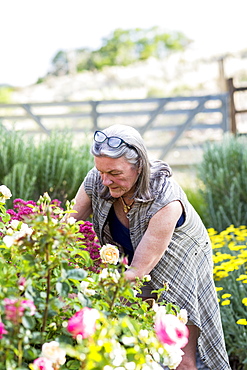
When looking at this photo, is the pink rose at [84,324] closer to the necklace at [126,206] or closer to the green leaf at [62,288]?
the green leaf at [62,288]

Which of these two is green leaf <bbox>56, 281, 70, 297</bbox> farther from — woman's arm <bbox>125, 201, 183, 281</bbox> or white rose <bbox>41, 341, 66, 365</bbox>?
woman's arm <bbox>125, 201, 183, 281</bbox>

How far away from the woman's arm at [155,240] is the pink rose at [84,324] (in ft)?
2.39

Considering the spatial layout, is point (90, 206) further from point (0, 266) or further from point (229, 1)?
point (229, 1)

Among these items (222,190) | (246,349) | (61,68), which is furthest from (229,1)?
(246,349)

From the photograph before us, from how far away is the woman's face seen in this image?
1.93 meters

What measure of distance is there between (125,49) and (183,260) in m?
38.2

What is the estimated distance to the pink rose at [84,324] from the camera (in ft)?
3.82

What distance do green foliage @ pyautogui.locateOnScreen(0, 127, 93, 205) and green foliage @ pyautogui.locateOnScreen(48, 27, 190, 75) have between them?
3316 cm

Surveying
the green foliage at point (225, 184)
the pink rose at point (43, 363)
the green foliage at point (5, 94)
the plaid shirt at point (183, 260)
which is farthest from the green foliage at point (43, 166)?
the green foliage at point (5, 94)

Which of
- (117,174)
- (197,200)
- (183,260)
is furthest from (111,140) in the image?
(197,200)

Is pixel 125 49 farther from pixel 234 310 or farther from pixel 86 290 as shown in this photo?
pixel 86 290

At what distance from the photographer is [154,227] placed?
199 centimetres

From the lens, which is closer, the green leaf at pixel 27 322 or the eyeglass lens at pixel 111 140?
the green leaf at pixel 27 322

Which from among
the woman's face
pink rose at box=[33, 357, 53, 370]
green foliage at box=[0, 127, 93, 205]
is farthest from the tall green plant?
pink rose at box=[33, 357, 53, 370]
